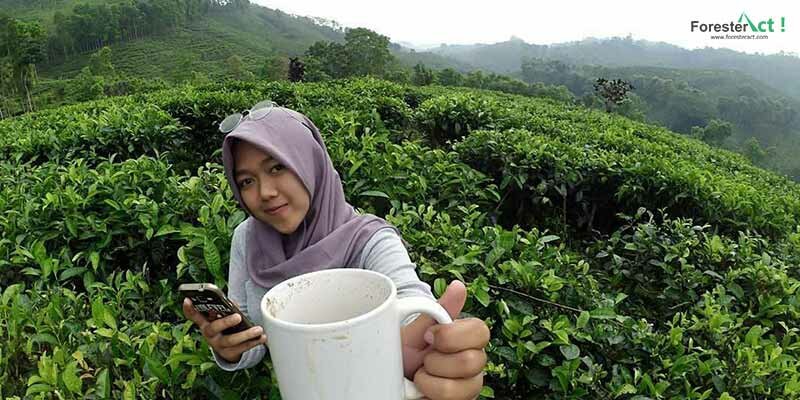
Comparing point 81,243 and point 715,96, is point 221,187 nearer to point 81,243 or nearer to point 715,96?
point 81,243

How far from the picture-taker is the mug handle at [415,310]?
70cm

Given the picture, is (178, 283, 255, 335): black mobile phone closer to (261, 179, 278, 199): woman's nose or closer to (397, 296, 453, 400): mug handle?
(397, 296, 453, 400): mug handle

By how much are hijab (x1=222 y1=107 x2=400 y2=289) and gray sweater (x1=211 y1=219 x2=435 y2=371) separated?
3 cm

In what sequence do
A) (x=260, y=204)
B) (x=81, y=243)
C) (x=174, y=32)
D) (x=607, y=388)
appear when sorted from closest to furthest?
1. (x=260, y=204)
2. (x=607, y=388)
3. (x=81, y=243)
4. (x=174, y=32)

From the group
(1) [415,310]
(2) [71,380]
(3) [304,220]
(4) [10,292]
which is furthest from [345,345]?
(4) [10,292]

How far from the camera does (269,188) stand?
1190 mm

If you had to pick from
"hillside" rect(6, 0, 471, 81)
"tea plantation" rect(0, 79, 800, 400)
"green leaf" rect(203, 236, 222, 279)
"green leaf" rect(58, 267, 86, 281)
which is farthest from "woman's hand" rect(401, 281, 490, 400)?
"hillside" rect(6, 0, 471, 81)

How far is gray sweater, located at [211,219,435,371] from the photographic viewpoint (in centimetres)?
106

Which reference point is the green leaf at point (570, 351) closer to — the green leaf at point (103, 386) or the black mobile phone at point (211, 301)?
the black mobile phone at point (211, 301)

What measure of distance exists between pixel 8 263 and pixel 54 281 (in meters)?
0.17

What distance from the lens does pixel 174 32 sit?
62312 mm

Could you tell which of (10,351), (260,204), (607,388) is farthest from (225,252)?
(607,388)

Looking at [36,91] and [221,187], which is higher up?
[36,91]

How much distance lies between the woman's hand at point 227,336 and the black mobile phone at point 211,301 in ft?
0.03
